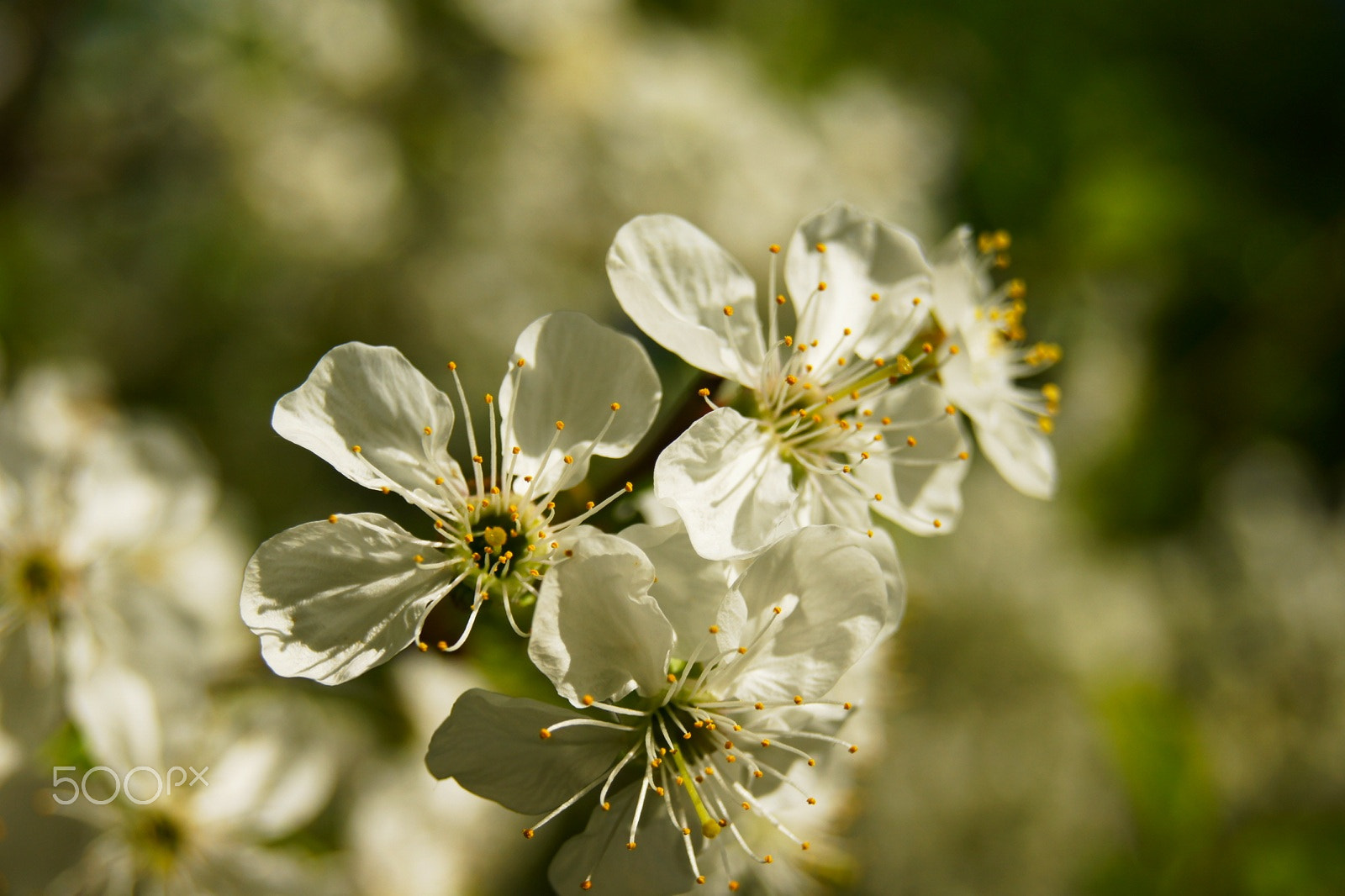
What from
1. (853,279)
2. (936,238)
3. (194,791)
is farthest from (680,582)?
(936,238)

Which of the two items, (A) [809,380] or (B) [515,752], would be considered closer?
(B) [515,752]

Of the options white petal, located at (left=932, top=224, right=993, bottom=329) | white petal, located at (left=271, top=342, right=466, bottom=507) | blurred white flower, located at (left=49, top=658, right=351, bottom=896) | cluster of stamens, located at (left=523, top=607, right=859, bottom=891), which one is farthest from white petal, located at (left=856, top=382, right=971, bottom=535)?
blurred white flower, located at (left=49, top=658, right=351, bottom=896)

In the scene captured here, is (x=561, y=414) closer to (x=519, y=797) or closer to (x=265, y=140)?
(x=519, y=797)

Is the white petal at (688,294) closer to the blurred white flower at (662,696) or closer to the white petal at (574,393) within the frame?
the white petal at (574,393)

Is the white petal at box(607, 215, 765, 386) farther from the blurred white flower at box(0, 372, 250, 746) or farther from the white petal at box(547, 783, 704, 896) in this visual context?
the blurred white flower at box(0, 372, 250, 746)

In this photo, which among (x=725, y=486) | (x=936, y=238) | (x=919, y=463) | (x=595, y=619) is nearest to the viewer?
(x=595, y=619)

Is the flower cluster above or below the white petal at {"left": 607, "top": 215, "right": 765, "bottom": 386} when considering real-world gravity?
below

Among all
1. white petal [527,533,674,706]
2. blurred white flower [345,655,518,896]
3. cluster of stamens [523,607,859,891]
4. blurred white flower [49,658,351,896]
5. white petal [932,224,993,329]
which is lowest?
blurred white flower [345,655,518,896]

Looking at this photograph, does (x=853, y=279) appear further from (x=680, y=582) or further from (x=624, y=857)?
(x=624, y=857)
